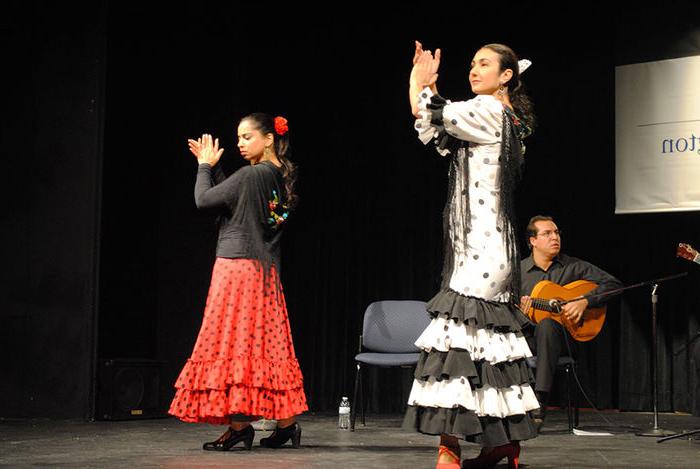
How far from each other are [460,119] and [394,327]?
10.8 ft

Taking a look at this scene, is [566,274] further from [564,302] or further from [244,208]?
[244,208]

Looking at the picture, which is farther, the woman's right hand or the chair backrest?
the chair backrest

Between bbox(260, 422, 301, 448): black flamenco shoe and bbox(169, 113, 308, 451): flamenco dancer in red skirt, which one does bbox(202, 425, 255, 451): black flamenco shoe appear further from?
bbox(260, 422, 301, 448): black flamenco shoe

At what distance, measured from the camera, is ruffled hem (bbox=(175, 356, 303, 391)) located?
4234 millimetres

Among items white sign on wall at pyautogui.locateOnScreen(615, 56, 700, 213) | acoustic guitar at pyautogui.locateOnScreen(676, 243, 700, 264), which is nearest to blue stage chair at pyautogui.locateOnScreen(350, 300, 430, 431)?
white sign on wall at pyautogui.locateOnScreen(615, 56, 700, 213)

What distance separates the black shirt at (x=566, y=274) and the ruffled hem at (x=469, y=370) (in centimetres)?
282

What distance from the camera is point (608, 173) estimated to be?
724cm

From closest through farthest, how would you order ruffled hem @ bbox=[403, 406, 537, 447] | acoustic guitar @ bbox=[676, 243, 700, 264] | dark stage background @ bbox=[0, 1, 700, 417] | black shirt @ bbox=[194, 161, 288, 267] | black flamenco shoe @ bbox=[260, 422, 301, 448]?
ruffled hem @ bbox=[403, 406, 537, 447]
black shirt @ bbox=[194, 161, 288, 267]
black flamenco shoe @ bbox=[260, 422, 301, 448]
acoustic guitar @ bbox=[676, 243, 700, 264]
dark stage background @ bbox=[0, 1, 700, 417]

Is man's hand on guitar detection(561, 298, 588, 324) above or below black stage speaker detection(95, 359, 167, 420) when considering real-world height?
above

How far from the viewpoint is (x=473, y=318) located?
3262mm

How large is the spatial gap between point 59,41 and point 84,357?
6.99 feet

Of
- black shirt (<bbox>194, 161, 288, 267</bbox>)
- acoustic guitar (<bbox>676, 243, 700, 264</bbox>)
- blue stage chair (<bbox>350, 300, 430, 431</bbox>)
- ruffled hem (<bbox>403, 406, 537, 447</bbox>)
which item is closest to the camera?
ruffled hem (<bbox>403, 406, 537, 447</bbox>)

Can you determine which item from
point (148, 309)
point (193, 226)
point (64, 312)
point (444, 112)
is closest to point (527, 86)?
point (193, 226)

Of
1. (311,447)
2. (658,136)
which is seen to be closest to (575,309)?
(658,136)
